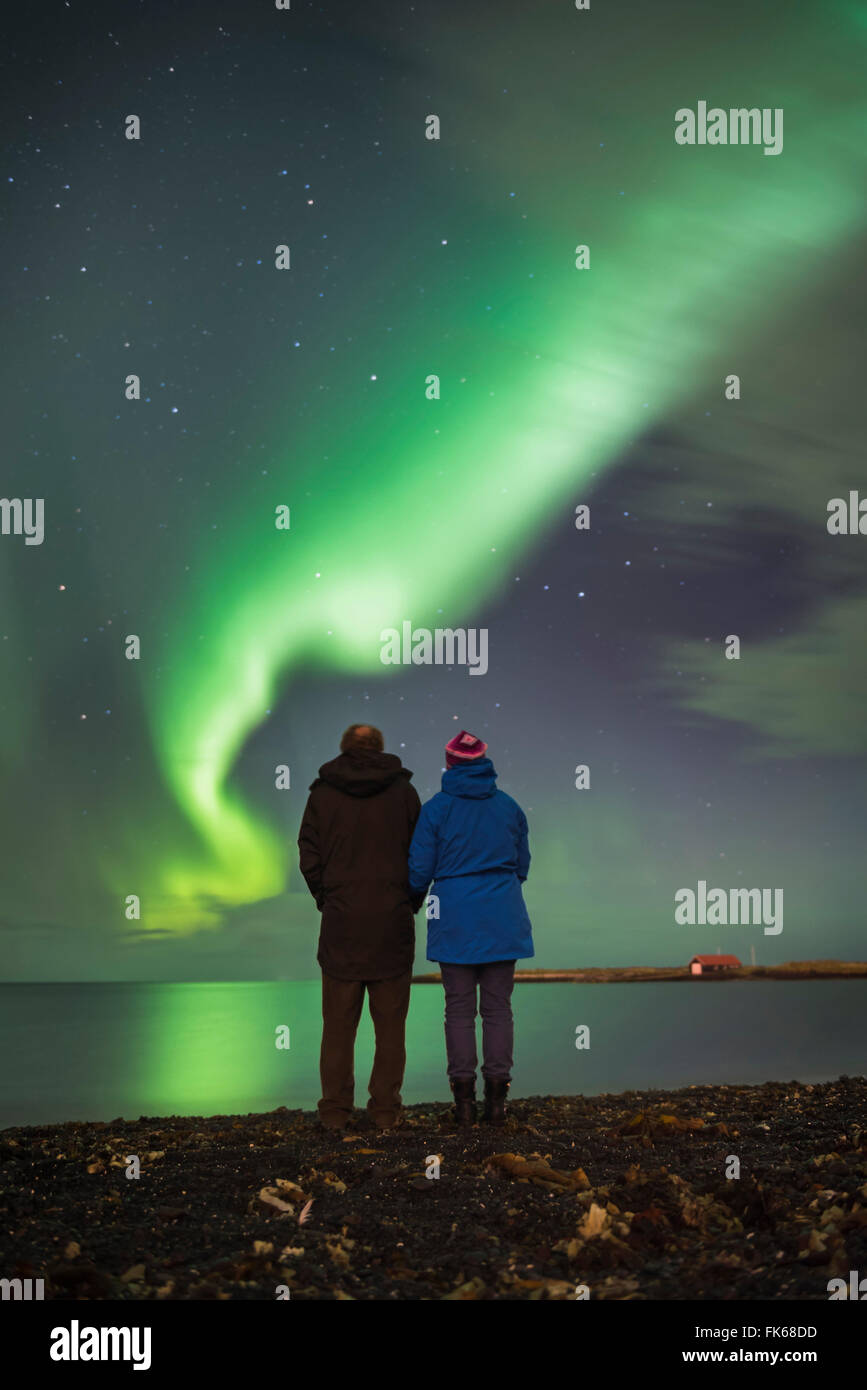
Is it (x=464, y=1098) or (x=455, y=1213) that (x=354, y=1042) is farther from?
(x=455, y=1213)

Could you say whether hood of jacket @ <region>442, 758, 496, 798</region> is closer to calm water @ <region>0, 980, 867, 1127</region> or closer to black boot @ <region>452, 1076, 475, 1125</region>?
black boot @ <region>452, 1076, 475, 1125</region>

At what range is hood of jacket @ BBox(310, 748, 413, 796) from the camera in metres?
7.29

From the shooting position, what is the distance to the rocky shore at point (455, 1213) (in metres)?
3.72

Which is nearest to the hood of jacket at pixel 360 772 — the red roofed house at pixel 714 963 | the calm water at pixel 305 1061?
the calm water at pixel 305 1061

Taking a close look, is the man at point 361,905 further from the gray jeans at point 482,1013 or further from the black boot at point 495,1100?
the black boot at point 495,1100

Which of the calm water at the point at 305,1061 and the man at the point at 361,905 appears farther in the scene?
the calm water at the point at 305,1061

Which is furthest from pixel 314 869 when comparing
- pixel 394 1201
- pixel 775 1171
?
pixel 775 1171

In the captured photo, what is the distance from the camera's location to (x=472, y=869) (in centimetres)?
706

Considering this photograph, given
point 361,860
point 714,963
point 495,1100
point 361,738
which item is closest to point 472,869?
point 361,860

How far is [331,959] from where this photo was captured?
7.12 m

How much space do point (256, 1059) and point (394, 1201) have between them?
106ft

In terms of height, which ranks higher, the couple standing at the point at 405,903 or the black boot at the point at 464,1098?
the couple standing at the point at 405,903

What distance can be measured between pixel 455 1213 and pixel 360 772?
3.26 meters

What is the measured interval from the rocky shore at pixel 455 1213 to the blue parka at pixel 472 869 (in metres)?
1.14
